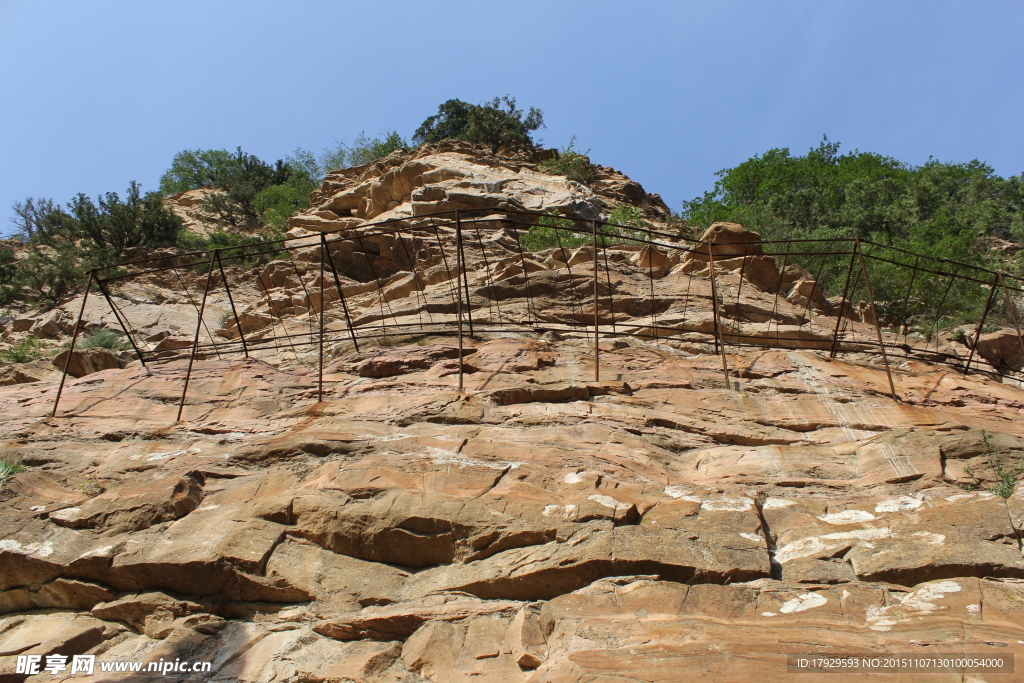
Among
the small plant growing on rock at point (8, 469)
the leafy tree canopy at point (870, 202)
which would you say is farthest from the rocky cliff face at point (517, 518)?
the leafy tree canopy at point (870, 202)

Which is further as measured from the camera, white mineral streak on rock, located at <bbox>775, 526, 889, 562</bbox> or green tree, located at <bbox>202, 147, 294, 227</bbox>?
green tree, located at <bbox>202, 147, 294, 227</bbox>

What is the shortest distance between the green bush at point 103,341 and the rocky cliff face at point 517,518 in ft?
16.2

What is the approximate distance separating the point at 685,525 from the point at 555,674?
2.36 meters

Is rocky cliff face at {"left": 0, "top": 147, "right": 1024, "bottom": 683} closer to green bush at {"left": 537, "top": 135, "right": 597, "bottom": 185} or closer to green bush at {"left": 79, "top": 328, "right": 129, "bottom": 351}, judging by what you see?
green bush at {"left": 79, "top": 328, "right": 129, "bottom": 351}

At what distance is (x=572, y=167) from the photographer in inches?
1180

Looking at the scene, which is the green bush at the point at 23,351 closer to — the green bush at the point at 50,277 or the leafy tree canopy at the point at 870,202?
the green bush at the point at 50,277

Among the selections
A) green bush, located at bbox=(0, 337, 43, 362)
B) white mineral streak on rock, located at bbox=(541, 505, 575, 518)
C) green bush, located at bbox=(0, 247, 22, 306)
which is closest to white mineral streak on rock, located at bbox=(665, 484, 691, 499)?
white mineral streak on rock, located at bbox=(541, 505, 575, 518)

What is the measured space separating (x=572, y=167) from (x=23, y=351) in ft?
67.3

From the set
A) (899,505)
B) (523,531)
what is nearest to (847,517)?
(899,505)

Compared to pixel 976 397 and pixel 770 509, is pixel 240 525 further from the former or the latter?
pixel 976 397

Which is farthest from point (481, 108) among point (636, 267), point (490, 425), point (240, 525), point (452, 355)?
point (240, 525)

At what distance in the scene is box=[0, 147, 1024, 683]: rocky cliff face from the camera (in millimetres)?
6262

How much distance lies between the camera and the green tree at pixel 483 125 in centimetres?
3244

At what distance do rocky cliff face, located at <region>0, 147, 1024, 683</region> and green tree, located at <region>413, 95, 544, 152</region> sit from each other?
72.5ft
